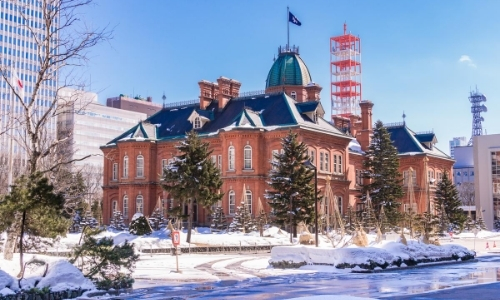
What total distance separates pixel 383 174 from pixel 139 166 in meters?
23.9

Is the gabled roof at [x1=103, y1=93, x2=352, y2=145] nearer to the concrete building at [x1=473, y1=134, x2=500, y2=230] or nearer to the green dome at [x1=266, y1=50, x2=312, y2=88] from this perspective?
the green dome at [x1=266, y1=50, x2=312, y2=88]

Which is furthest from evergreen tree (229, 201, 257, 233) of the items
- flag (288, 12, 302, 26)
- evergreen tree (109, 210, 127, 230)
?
flag (288, 12, 302, 26)

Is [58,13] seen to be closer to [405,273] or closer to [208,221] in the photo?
[405,273]

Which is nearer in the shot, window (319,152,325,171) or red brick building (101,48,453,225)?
red brick building (101,48,453,225)

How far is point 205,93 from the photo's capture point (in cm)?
6200

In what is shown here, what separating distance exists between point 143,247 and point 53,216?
1843 centimetres

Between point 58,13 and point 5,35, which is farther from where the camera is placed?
point 5,35

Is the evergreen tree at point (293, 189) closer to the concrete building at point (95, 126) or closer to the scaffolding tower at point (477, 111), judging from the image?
the concrete building at point (95, 126)

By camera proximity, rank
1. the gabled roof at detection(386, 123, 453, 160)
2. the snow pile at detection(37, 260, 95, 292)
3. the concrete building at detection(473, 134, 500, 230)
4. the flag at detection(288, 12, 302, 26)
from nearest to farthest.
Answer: the snow pile at detection(37, 260, 95, 292) < the flag at detection(288, 12, 302, 26) < the gabled roof at detection(386, 123, 453, 160) < the concrete building at detection(473, 134, 500, 230)

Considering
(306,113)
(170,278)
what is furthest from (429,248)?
(306,113)

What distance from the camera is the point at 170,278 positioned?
20.8 metres

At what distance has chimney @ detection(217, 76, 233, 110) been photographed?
60.0 metres

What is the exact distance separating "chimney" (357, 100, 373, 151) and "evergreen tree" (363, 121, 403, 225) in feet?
23.7

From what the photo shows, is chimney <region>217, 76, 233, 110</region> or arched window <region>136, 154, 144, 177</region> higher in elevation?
chimney <region>217, 76, 233, 110</region>
